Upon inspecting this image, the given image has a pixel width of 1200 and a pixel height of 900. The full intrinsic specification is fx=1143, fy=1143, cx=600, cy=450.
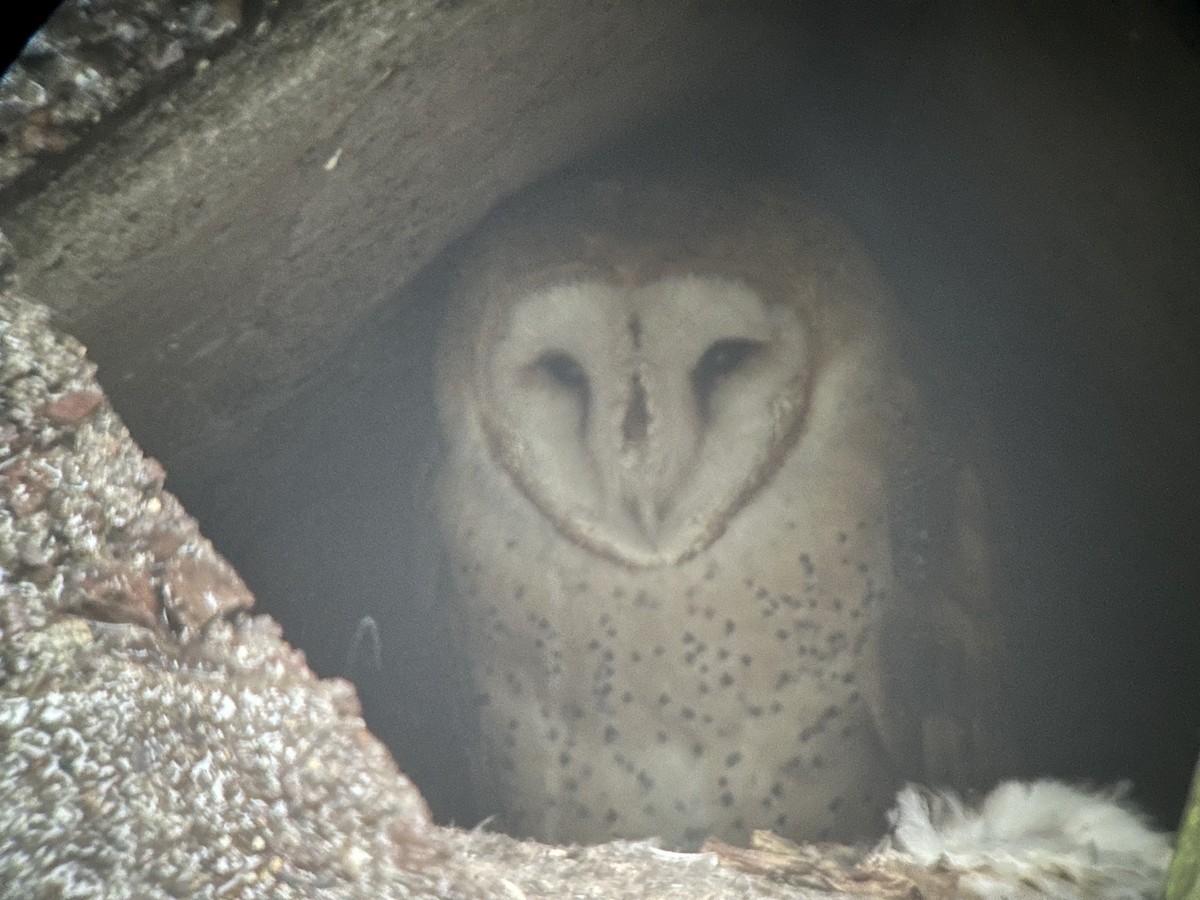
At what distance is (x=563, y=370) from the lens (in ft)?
6.32

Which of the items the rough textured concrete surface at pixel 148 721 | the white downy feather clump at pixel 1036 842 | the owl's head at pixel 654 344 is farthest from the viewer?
the owl's head at pixel 654 344

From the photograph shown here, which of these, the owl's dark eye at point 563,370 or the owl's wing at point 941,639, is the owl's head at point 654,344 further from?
the owl's wing at point 941,639

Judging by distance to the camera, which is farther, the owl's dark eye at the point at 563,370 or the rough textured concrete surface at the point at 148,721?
the owl's dark eye at the point at 563,370

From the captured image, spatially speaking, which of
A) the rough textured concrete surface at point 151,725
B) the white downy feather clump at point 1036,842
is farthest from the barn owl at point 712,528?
the rough textured concrete surface at point 151,725

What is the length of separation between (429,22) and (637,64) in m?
0.55

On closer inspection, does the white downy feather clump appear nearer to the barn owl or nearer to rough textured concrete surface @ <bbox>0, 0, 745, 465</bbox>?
the barn owl

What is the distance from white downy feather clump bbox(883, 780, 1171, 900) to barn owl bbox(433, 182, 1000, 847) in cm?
21

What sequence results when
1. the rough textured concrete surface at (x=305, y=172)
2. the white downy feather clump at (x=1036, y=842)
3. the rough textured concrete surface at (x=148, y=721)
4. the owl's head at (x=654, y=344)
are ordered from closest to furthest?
the rough textured concrete surface at (x=148, y=721), the rough textured concrete surface at (x=305, y=172), the white downy feather clump at (x=1036, y=842), the owl's head at (x=654, y=344)

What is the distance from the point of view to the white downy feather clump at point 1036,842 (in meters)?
1.38

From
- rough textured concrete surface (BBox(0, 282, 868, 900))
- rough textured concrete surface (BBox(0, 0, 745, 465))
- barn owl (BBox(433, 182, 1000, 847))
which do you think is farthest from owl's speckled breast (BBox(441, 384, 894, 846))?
rough textured concrete surface (BBox(0, 282, 868, 900))

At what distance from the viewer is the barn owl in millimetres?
1870

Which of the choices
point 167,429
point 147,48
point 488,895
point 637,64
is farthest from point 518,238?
point 488,895

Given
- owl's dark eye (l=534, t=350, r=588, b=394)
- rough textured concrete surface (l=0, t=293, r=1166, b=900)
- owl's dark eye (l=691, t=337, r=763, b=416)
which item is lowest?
rough textured concrete surface (l=0, t=293, r=1166, b=900)

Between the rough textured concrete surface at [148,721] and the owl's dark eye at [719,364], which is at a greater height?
the owl's dark eye at [719,364]
